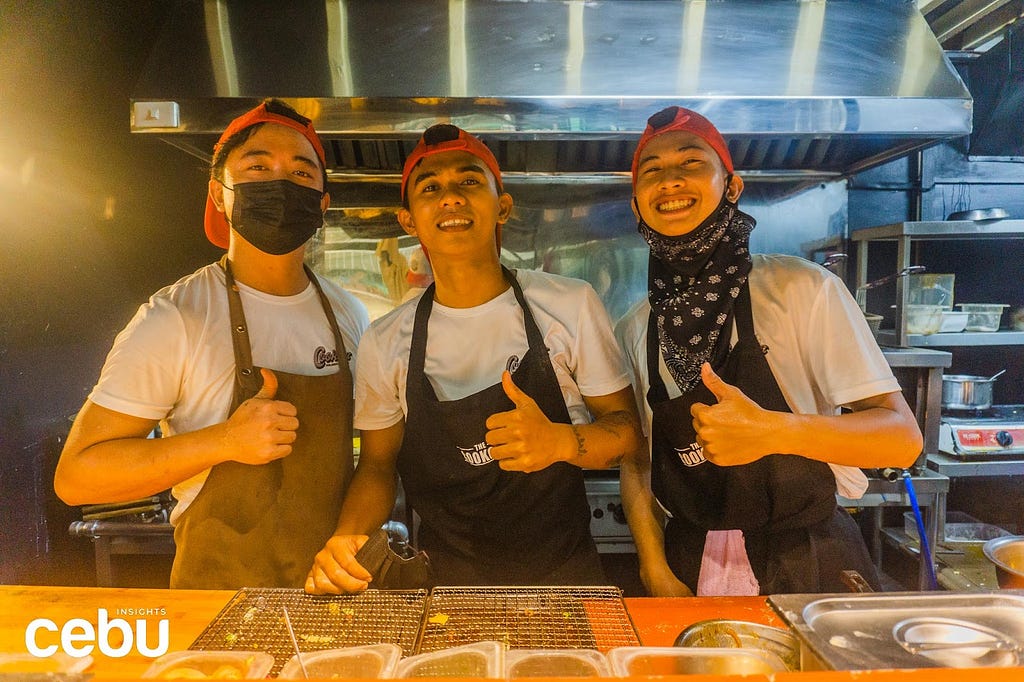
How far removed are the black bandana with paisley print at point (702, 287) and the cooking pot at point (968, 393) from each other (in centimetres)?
182

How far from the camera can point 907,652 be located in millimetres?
756

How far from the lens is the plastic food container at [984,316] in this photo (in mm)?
2656

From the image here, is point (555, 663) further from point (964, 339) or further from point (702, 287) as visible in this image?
point (964, 339)

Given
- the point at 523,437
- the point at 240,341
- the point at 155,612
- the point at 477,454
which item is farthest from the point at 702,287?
the point at 155,612

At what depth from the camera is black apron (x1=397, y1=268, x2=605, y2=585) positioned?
1574 mm

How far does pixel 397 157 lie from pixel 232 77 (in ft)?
2.56

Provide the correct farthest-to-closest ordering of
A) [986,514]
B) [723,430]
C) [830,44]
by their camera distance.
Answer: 1. [986,514]
2. [830,44]
3. [723,430]

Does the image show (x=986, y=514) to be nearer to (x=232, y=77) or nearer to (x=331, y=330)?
(x=331, y=330)

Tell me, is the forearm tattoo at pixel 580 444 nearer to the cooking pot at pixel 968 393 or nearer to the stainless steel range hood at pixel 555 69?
the stainless steel range hood at pixel 555 69

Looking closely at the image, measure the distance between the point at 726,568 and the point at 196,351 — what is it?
5.19 feet

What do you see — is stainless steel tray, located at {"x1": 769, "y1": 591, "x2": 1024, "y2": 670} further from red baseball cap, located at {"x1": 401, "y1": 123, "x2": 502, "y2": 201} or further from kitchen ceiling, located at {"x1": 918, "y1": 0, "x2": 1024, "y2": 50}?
kitchen ceiling, located at {"x1": 918, "y1": 0, "x2": 1024, "y2": 50}

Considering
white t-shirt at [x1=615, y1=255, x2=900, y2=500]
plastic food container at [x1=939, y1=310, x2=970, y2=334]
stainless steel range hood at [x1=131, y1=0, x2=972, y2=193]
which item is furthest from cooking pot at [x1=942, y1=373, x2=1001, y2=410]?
white t-shirt at [x1=615, y1=255, x2=900, y2=500]

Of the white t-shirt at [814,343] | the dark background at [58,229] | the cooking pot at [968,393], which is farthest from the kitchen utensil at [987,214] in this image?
the dark background at [58,229]

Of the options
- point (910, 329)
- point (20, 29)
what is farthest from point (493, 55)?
point (910, 329)
